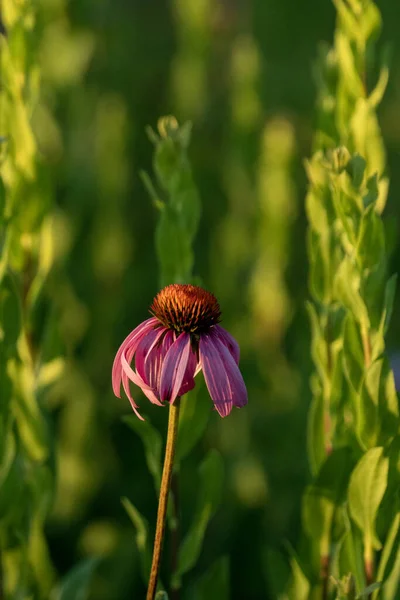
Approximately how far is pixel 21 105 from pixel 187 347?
Result: 0.44 meters

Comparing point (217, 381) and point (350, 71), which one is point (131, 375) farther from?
point (350, 71)

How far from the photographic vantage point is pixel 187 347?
604 mm

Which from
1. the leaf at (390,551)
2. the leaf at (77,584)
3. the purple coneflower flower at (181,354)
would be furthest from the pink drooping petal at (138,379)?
the leaf at (77,584)

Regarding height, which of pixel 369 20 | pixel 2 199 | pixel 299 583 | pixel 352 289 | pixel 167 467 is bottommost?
pixel 299 583

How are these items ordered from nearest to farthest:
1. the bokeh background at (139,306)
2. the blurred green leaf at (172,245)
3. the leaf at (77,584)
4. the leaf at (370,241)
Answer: the leaf at (370,241)
the blurred green leaf at (172,245)
the leaf at (77,584)
the bokeh background at (139,306)

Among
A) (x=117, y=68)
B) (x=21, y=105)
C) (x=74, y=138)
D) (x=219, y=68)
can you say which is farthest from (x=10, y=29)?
(x=219, y=68)

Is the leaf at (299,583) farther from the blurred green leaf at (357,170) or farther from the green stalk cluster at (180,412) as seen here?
the blurred green leaf at (357,170)

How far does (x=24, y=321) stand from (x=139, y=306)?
1.27m

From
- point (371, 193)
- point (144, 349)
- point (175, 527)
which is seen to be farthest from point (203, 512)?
point (371, 193)

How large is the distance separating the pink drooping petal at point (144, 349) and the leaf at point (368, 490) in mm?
202

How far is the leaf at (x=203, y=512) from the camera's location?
0.79 meters

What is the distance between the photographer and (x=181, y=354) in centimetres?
60

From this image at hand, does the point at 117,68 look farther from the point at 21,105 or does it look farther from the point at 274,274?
the point at 21,105

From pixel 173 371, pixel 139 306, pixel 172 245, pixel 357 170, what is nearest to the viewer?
pixel 173 371
